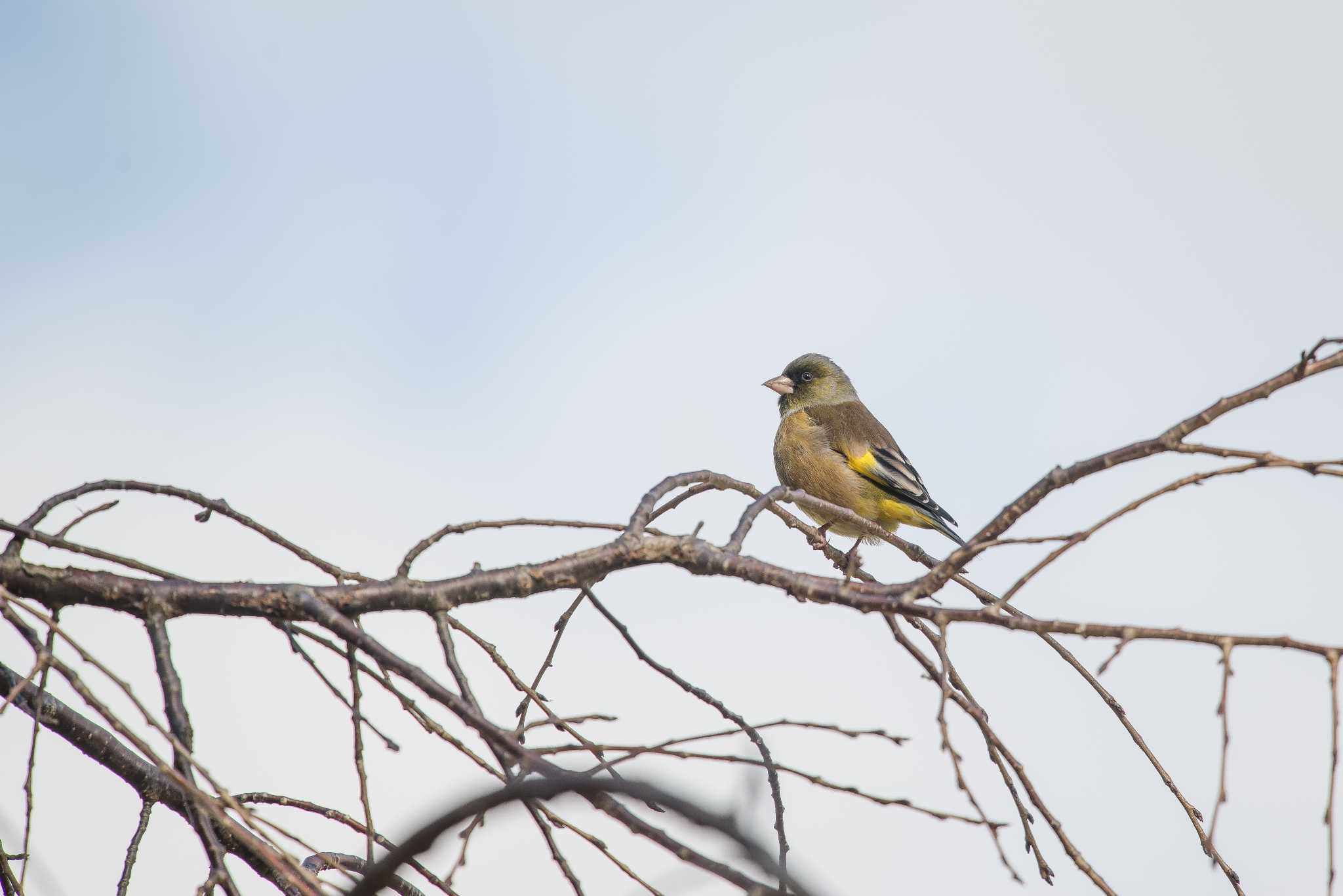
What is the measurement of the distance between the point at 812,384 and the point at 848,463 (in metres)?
1.50

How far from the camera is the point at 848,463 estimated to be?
7.95 metres

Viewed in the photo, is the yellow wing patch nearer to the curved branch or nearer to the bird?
the bird

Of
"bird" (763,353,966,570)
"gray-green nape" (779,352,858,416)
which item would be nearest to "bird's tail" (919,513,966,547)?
"bird" (763,353,966,570)

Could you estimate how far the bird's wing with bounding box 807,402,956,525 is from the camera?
7574 millimetres

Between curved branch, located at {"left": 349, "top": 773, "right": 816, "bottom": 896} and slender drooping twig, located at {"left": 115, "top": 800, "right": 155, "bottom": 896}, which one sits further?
slender drooping twig, located at {"left": 115, "top": 800, "right": 155, "bottom": 896}

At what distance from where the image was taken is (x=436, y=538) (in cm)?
290

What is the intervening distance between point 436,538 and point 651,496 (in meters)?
0.51

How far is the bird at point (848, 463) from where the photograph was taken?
7578mm

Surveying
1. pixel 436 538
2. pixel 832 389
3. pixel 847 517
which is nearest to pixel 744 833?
pixel 436 538

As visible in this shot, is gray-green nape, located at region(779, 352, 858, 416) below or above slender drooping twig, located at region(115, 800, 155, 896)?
above

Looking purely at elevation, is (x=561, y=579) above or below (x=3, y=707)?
above

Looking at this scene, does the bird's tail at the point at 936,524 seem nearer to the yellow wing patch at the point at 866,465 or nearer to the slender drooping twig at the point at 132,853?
the yellow wing patch at the point at 866,465

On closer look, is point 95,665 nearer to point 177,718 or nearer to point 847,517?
point 177,718

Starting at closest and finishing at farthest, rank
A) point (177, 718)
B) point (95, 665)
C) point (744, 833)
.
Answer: point (744, 833) < point (95, 665) < point (177, 718)
